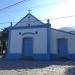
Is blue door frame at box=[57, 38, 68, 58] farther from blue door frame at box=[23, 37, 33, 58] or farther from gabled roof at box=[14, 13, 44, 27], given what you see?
blue door frame at box=[23, 37, 33, 58]

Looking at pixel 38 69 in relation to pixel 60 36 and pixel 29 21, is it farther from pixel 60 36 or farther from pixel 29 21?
pixel 29 21

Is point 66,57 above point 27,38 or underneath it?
underneath

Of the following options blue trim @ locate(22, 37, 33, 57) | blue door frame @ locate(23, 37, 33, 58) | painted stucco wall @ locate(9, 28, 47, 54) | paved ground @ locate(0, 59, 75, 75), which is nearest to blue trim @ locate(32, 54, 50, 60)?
painted stucco wall @ locate(9, 28, 47, 54)

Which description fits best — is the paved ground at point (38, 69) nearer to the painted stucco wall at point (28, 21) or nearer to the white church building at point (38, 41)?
the white church building at point (38, 41)

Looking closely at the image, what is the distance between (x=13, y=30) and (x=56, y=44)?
233 inches

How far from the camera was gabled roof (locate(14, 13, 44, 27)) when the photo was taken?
31.0m

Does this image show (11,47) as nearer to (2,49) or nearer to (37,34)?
(37,34)

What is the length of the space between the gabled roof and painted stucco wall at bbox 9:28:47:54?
0.75 metres

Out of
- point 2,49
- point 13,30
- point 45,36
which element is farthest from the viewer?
point 2,49

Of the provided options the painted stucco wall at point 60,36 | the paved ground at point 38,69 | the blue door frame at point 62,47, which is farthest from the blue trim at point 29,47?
the paved ground at point 38,69

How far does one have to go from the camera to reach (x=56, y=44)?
103 feet

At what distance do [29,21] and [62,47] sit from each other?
5280mm

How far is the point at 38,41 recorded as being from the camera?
30688mm

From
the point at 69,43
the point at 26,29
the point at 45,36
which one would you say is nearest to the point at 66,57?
the point at 69,43
